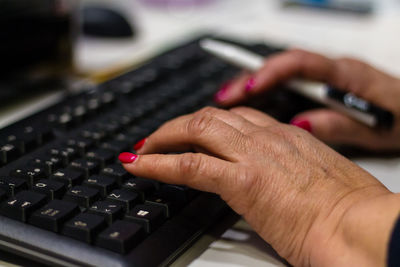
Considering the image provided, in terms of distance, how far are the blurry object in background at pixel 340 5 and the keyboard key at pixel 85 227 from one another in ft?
3.02

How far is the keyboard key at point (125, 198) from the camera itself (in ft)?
1.27

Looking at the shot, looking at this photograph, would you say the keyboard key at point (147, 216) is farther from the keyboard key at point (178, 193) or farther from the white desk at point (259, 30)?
the white desk at point (259, 30)

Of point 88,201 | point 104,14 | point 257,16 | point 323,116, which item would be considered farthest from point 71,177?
point 257,16

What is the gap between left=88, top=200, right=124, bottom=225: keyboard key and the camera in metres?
0.37

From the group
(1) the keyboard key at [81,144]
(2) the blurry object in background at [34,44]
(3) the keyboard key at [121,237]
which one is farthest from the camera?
(2) the blurry object in background at [34,44]

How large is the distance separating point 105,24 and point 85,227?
666mm

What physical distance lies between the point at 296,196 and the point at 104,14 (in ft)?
2.26

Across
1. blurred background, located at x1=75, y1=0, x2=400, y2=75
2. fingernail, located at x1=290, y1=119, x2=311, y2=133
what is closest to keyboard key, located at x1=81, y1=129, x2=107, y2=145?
fingernail, located at x1=290, y1=119, x2=311, y2=133

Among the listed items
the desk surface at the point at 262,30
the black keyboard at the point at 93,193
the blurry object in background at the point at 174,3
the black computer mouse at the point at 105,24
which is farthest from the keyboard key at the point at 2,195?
the blurry object in background at the point at 174,3

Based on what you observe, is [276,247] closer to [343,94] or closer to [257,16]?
[343,94]

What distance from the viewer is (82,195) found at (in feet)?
1.28

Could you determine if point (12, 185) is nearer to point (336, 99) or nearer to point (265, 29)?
point (336, 99)

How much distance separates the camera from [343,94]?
22.3 inches

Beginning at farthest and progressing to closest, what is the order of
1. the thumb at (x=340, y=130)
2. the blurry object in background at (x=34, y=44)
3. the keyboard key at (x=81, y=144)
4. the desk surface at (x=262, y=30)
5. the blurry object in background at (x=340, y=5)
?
the blurry object in background at (x=340, y=5) < the desk surface at (x=262, y=30) < the blurry object in background at (x=34, y=44) < the thumb at (x=340, y=130) < the keyboard key at (x=81, y=144)
